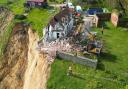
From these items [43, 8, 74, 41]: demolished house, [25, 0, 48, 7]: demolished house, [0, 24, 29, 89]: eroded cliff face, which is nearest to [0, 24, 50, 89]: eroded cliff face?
[0, 24, 29, 89]: eroded cliff face

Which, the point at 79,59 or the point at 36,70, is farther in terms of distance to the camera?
the point at 36,70

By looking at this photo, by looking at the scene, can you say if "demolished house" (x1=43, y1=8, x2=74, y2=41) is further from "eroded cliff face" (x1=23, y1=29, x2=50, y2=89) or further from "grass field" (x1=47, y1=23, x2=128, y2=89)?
"grass field" (x1=47, y1=23, x2=128, y2=89)

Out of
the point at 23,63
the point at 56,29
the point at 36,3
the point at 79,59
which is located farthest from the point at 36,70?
the point at 36,3

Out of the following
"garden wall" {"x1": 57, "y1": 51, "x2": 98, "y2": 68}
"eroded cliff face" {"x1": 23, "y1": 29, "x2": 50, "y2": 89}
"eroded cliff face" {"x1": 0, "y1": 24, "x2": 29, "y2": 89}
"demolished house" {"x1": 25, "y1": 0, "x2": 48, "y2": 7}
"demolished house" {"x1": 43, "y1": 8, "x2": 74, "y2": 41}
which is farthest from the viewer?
"demolished house" {"x1": 25, "y1": 0, "x2": 48, "y2": 7}

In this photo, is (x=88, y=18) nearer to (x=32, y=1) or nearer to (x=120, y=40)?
(x=120, y=40)

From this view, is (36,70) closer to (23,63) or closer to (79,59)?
(79,59)

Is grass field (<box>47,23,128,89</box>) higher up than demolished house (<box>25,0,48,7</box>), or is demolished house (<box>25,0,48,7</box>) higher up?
demolished house (<box>25,0,48,7</box>)

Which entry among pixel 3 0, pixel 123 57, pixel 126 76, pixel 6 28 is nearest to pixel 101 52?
pixel 123 57
